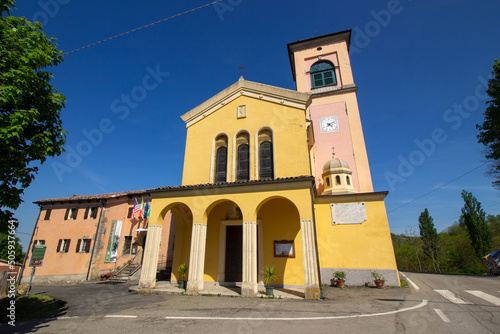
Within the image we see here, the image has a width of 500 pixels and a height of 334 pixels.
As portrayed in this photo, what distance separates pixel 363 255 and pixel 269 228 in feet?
17.9

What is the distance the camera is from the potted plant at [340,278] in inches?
468

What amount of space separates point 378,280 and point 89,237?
22385mm

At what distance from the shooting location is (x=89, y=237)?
790 inches

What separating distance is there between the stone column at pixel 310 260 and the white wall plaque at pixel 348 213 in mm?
5003

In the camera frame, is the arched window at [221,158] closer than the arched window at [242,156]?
No

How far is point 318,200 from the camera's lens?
13.9 metres

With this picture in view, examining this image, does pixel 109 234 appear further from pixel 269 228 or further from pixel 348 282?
pixel 348 282

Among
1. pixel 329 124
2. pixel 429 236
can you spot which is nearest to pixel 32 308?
pixel 329 124

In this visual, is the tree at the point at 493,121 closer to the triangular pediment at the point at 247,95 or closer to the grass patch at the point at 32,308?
the triangular pediment at the point at 247,95

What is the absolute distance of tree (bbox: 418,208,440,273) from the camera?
34.2 m

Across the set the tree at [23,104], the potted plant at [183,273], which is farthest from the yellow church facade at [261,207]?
the tree at [23,104]

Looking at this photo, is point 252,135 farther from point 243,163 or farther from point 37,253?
point 37,253

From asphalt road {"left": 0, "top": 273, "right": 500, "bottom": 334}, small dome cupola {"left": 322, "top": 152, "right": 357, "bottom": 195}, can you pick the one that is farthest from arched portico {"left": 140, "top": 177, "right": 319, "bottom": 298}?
small dome cupola {"left": 322, "top": 152, "right": 357, "bottom": 195}

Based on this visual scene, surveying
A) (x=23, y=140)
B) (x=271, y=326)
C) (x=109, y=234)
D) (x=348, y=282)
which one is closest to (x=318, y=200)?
(x=348, y=282)
